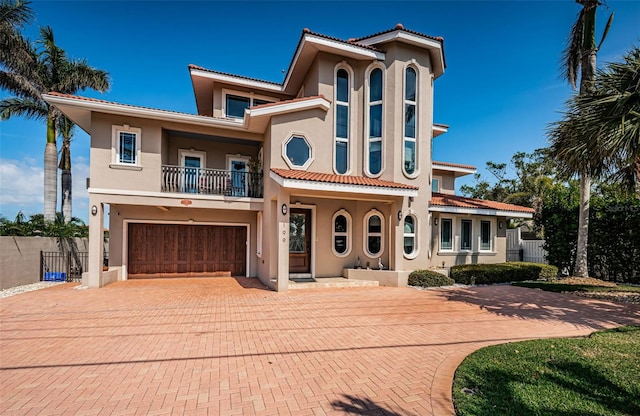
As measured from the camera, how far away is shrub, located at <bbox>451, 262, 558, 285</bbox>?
12883mm

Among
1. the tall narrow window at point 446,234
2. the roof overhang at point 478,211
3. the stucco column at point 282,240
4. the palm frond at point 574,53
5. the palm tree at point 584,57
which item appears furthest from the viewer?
the tall narrow window at point 446,234

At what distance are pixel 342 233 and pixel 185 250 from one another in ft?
24.5

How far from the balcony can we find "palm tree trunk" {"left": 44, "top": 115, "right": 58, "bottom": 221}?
10.2 m

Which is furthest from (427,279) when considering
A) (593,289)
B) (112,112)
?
(112,112)

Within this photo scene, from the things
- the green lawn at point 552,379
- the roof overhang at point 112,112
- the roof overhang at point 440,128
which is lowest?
the green lawn at point 552,379

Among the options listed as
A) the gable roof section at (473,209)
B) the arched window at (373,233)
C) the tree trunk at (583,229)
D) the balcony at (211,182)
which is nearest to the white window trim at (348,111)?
the arched window at (373,233)

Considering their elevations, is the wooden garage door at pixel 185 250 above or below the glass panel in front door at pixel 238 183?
below

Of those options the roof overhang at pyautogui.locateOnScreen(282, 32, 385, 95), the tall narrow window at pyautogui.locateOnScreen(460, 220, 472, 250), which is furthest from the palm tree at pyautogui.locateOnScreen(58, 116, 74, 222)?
the tall narrow window at pyautogui.locateOnScreen(460, 220, 472, 250)

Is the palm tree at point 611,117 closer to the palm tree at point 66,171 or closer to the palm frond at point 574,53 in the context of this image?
the palm frond at point 574,53

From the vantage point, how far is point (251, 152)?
1531 centimetres

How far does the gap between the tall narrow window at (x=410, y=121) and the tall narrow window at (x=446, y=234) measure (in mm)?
3968

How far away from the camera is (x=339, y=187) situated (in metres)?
10.7

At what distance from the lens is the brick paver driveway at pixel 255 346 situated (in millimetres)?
3742

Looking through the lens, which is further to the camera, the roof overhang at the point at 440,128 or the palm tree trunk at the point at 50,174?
the roof overhang at the point at 440,128
